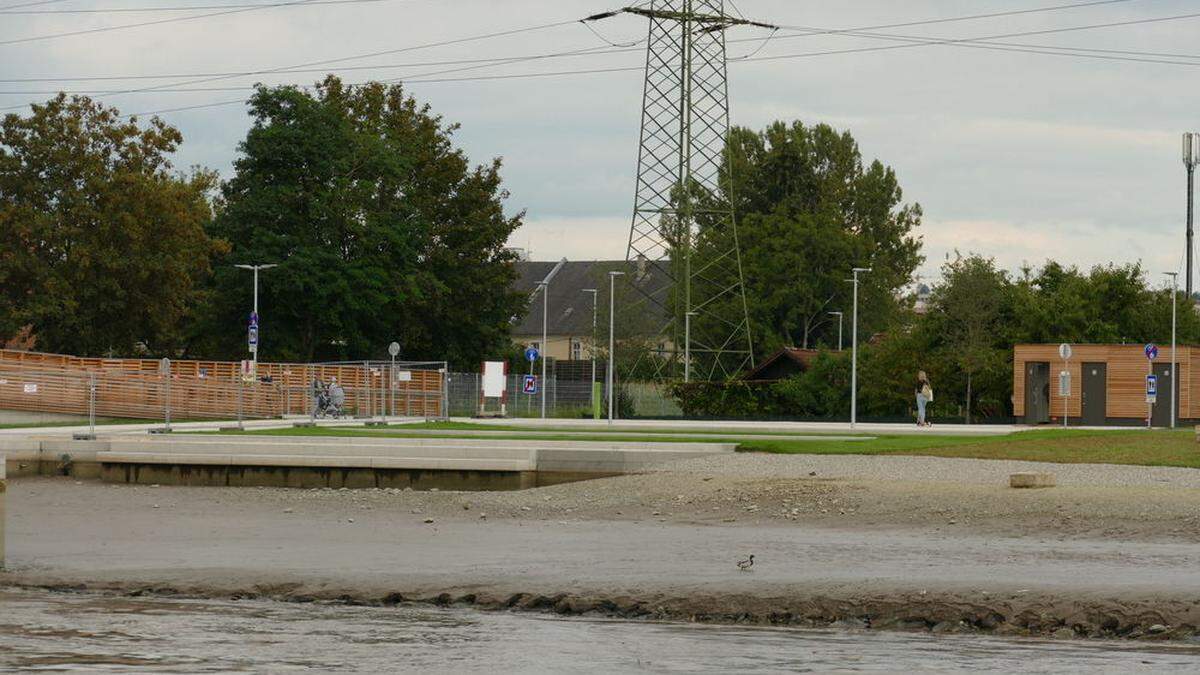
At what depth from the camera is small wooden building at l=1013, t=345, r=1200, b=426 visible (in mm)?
63312

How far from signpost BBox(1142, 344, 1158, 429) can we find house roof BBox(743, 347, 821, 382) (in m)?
17.9

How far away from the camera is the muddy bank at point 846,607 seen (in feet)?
51.3

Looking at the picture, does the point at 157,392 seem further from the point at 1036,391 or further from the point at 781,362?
the point at 781,362

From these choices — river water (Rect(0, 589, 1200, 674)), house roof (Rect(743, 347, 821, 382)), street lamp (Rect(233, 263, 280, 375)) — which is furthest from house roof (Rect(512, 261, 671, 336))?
river water (Rect(0, 589, 1200, 674))

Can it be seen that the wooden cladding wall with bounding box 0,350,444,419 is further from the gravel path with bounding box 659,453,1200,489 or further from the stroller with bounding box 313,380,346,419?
the gravel path with bounding box 659,453,1200,489

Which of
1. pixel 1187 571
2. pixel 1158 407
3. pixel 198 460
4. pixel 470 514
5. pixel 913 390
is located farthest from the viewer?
pixel 913 390

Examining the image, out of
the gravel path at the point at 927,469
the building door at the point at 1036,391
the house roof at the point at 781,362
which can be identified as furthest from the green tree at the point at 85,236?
the gravel path at the point at 927,469

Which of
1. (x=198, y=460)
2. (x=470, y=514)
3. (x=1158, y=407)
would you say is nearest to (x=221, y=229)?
(x=1158, y=407)

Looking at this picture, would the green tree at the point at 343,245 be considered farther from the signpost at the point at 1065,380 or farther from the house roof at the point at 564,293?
the house roof at the point at 564,293

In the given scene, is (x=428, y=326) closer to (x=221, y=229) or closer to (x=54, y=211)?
(x=221, y=229)

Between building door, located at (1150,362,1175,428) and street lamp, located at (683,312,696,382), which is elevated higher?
street lamp, located at (683,312,696,382)

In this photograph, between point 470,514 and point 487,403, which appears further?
point 487,403

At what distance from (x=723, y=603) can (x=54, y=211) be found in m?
60.5

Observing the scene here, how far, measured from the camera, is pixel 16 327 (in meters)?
71.1
